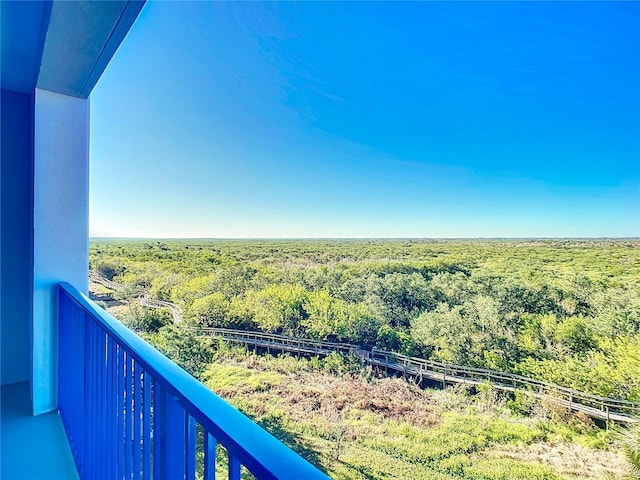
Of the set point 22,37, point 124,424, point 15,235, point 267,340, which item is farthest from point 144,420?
point 267,340

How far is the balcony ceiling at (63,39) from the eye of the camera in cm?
112

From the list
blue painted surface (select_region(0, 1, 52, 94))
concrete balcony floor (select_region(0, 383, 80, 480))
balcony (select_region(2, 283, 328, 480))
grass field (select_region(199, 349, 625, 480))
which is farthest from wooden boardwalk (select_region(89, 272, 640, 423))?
blue painted surface (select_region(0, 1, 52, 94))

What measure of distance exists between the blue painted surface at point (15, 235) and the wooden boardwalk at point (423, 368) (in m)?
1.48

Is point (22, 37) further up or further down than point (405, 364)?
further up

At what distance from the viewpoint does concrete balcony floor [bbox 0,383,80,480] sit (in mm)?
1326

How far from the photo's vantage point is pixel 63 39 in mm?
1269

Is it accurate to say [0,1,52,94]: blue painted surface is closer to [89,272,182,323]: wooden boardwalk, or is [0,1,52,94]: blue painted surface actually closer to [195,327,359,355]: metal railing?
[89,272,182,323]: wooden boardwalk

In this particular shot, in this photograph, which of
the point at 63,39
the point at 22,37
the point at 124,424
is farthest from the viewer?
the point at 22,37

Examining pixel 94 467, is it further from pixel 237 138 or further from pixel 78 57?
pixel 237 138

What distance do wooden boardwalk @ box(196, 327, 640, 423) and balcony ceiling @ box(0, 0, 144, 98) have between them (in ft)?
8.36

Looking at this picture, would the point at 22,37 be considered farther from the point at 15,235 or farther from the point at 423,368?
the point at 423,368

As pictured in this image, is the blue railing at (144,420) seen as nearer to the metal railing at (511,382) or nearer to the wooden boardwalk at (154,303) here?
the wooden boardwalk at (154,303)

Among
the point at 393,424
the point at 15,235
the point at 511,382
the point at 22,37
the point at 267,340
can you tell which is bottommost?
the point at 393,424

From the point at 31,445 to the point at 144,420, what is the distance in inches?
54.1
